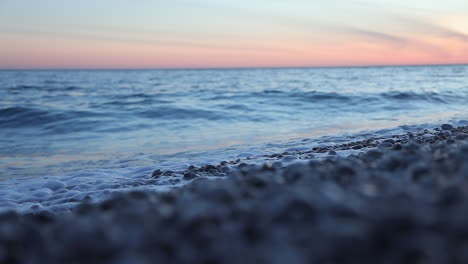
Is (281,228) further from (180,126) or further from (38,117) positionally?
(38,117)

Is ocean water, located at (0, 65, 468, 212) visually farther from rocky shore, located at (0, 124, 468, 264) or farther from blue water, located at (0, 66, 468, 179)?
rocky shore, located at (0, 124, 468, 264)

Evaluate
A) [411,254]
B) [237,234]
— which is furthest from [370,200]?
[237,234]

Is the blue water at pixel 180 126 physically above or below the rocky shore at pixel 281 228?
below

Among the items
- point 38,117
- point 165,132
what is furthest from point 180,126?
point 38,117

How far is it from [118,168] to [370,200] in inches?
217

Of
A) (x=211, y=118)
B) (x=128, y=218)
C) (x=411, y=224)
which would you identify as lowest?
(x=211, y=118)

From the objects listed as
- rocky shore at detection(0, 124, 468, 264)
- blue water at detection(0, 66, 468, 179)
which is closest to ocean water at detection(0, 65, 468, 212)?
blue water at detection(0, 66, 468, 179)

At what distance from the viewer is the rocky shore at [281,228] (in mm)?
1491

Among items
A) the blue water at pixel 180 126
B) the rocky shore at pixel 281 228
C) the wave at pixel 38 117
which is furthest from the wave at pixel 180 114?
the rocky shore at pixel 281 228

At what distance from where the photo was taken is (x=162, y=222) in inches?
72.4

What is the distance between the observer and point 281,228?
66.7 inches

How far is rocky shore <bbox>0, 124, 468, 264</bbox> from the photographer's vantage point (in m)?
1.49

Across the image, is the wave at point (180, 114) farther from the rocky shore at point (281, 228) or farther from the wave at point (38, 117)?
the rocky shore at point (281, 228)

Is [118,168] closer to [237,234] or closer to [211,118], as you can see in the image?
[237,234]
